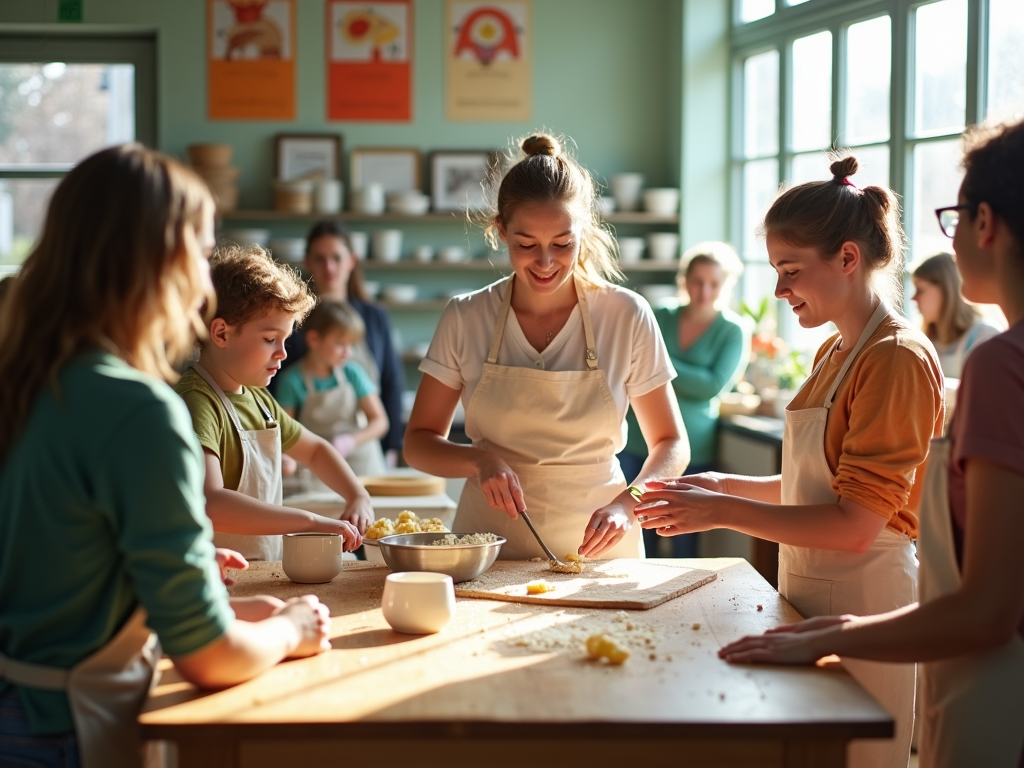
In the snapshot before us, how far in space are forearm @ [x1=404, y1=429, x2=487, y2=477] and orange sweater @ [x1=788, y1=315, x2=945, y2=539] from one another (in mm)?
759

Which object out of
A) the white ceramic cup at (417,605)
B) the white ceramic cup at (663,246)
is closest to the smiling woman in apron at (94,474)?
the white ceramic cup at (417,605)

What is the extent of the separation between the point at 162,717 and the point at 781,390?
410 cm

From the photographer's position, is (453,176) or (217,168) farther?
(453,176)

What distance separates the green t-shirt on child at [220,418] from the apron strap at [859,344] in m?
1.12

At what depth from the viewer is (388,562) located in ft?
6.33

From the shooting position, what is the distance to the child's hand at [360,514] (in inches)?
83.8

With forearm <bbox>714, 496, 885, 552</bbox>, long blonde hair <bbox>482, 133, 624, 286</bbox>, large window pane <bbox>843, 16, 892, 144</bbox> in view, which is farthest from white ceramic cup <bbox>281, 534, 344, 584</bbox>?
large window pane <bbox>843, 16, 892, 144</bbox>

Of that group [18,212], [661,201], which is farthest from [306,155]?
[661,201]

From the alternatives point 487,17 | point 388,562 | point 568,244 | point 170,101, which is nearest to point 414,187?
point 487,17

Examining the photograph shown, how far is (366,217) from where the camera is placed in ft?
19.2

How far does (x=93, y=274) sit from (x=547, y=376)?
121 cm

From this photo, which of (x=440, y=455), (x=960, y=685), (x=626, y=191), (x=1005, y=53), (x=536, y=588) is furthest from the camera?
(x=626, y=191)

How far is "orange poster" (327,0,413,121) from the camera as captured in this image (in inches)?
234

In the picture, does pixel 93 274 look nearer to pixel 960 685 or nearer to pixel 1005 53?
pixel 960 685
